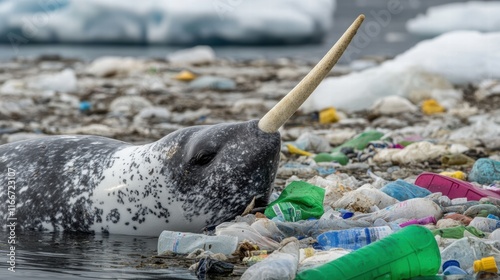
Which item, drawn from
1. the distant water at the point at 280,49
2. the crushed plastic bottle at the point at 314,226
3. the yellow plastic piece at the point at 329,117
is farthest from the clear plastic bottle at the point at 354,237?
the distant water at the point at 280,49

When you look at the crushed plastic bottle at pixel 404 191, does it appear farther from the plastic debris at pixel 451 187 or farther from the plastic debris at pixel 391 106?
the plastic debris at pixel 391 106

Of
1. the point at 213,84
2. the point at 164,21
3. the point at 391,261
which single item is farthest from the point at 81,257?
the point at 164,21

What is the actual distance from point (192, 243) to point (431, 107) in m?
7.54

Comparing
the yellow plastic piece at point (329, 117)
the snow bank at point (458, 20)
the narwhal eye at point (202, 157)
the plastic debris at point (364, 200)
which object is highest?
the snow bank at point (458, 20)

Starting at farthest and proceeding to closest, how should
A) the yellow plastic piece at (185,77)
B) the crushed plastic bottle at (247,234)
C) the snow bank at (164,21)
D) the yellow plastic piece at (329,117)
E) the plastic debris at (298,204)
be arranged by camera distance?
1. the snow bank at (164,21)
2. the yellow plastic piece at (185,77)
3. the yellow plastic piece at (329,117)
4. the plastic debris at (298,204)
5. the crushed plastic bottle at (247,234)

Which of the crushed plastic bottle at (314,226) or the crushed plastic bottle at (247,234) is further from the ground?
the crushed plastic bottle at (314,226)

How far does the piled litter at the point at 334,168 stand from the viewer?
4.48 m

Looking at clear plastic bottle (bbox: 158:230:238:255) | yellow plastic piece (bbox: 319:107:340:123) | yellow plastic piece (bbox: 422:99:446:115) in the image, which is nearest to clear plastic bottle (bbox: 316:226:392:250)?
clear plastic bottle (bbox: 158:230:238:255)

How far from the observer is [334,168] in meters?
7.81

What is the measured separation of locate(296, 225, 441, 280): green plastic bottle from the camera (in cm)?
420

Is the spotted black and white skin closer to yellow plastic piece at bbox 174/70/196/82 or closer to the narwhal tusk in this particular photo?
the narwhal tusk

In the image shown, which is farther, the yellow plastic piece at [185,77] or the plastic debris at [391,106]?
the yellow plastic piece at [185,77]

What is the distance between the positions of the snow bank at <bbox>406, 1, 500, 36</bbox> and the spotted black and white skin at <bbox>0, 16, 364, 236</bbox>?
2290cm

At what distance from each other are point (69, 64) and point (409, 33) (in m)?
12.9
